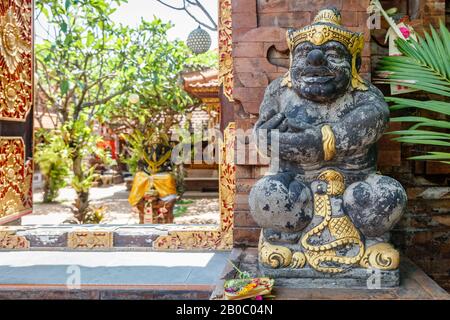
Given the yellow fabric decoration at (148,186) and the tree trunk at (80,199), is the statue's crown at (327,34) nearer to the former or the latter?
the yellow fabric decoration at (148,186)

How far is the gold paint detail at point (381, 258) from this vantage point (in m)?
2.38

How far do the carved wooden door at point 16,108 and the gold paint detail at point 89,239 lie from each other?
0.70 meters

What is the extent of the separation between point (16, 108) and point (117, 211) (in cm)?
639

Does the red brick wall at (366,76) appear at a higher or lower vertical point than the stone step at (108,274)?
higher

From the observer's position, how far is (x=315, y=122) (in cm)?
256

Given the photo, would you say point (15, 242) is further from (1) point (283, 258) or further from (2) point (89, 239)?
(1) point (283, 258)

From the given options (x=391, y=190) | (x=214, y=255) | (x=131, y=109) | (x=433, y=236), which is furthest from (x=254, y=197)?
(x=131, y=109)

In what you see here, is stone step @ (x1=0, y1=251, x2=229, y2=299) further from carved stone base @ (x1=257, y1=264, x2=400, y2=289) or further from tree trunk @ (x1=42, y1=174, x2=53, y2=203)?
tree trunk @ (x1=42, y1=174, x2=53, y2=203)

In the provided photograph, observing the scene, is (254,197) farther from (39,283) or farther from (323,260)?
(39,283)

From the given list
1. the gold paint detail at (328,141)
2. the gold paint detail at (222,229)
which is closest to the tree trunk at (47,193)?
the gold paint detail at (222,229)

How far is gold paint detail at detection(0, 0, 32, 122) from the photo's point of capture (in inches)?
154

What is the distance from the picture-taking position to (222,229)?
362 centimetres

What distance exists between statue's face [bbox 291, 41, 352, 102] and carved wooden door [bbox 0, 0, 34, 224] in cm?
280

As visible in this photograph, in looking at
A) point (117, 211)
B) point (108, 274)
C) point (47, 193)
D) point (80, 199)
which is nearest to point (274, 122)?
point (108, 274)
